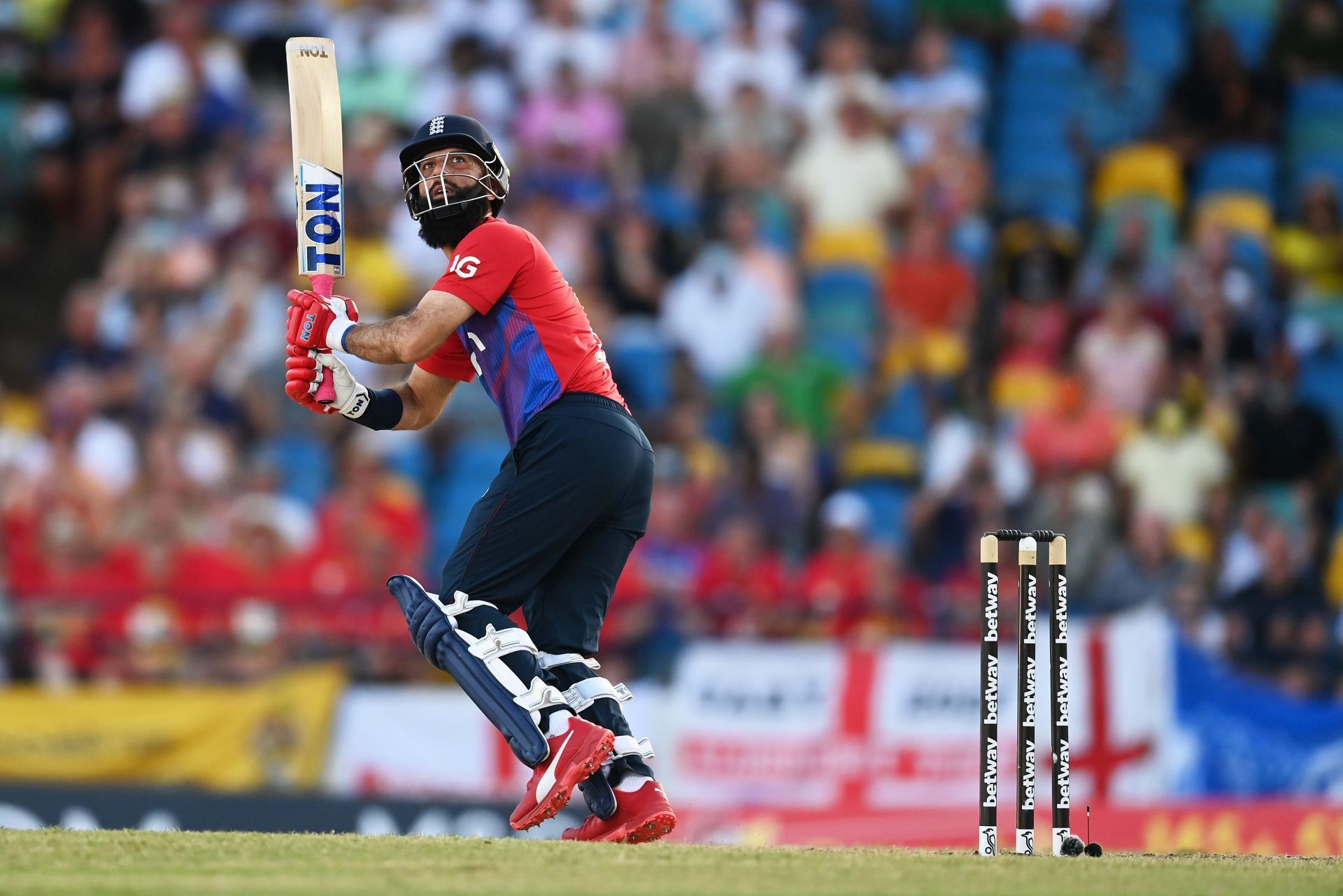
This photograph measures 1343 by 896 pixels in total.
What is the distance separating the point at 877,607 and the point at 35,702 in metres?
5.03

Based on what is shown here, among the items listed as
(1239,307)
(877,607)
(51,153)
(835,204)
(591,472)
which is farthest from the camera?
(51,153)

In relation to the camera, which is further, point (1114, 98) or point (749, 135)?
point (1114, 98)

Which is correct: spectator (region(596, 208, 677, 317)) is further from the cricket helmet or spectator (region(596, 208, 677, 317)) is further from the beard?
the cricket helmet

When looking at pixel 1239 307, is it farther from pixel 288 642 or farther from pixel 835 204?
pixel 288 642

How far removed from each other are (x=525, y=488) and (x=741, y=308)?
809cm

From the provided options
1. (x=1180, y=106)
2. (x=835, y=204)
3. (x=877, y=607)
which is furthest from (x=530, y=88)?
(x=877, y=607)

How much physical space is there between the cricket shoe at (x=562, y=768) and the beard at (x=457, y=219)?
1823mm

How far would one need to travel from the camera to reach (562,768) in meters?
6.61

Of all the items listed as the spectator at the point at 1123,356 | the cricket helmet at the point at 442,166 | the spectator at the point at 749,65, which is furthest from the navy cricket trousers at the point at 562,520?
the spectator at the point at 749,65

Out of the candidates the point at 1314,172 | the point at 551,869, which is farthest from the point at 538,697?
the point at 1314,172

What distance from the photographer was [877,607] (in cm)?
1187

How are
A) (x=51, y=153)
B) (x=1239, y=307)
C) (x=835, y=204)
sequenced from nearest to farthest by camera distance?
1. (x=1239, y=307)
2. (x=835, y=204)
3. (x=51, y=153)

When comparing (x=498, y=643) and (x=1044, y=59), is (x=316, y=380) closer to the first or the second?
(x=498, y=643)

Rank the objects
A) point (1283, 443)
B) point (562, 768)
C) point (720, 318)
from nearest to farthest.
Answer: point (562, 768), point (1283, 443), point (720, 318)
